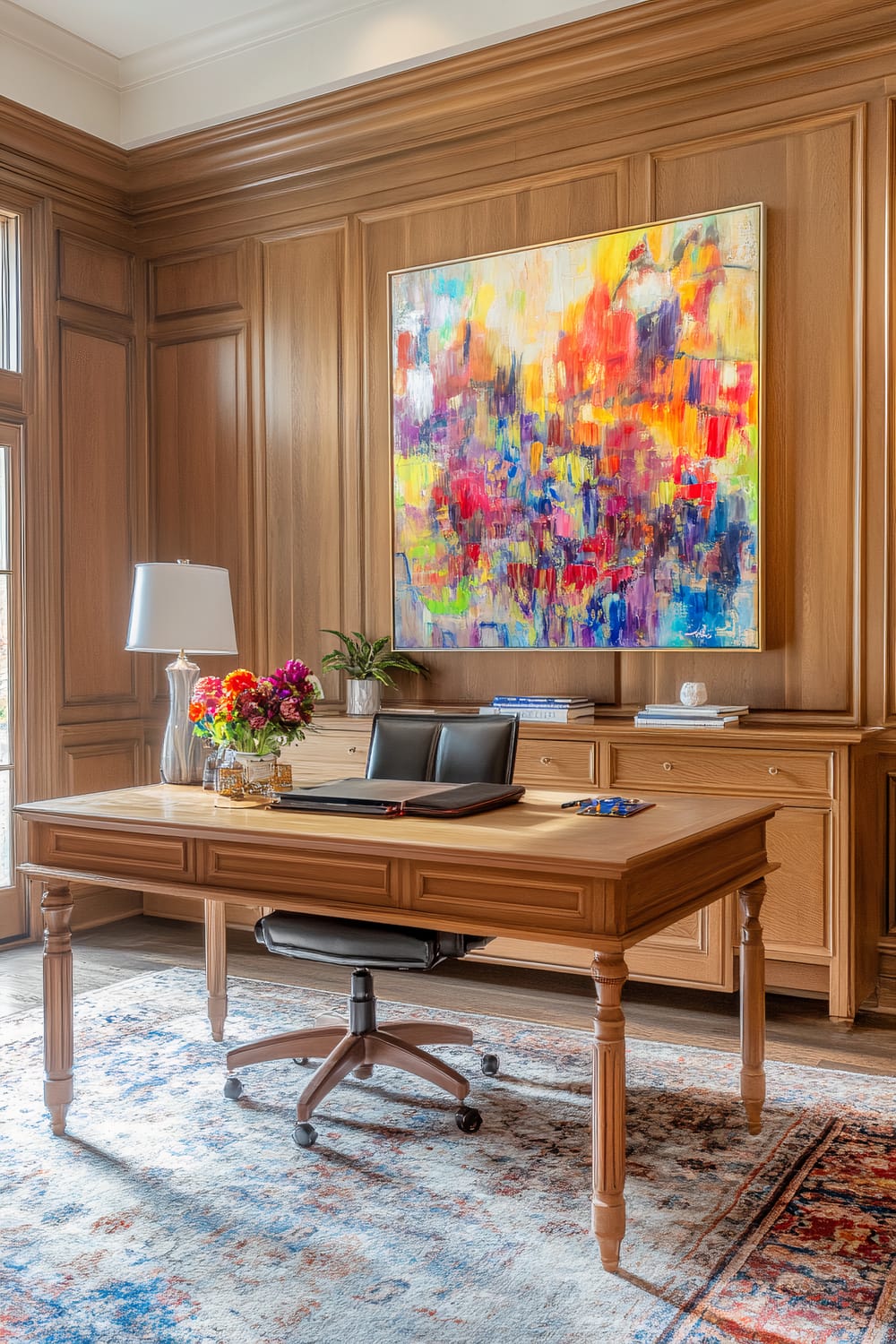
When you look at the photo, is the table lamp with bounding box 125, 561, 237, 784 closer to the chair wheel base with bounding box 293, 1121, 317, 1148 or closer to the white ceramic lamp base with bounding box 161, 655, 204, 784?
the white ceramic lamp base with bounding box 161, 655, 204, 784

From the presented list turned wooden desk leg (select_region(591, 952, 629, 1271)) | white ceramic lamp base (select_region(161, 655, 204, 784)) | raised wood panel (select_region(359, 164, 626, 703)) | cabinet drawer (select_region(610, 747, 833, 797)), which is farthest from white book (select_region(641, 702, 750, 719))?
turned wooden desk leg (select_region(591, 952, 629, 1271))

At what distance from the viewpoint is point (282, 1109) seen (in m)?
3.04

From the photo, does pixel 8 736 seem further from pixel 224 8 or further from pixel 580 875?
pixel 580 875

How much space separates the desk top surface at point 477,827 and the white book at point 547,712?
112 cm

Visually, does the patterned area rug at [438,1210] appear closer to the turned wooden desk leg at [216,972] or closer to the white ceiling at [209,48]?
the turned wooden desk leg at [216,972]

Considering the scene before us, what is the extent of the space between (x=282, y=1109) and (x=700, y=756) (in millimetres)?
1781

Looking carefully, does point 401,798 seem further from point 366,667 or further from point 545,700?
point 366,667

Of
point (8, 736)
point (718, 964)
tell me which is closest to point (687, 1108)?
point (718, 964)

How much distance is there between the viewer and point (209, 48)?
4.91 m

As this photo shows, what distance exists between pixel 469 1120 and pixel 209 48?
4452 millimetres

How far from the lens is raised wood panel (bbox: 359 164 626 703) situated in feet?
14.6

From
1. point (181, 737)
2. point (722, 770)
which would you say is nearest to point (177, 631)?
point (181, 737)

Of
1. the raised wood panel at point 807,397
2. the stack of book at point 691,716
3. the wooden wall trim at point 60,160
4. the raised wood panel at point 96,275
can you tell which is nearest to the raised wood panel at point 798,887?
the stack of book at point 691,716

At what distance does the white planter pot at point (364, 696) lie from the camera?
15.5ft
